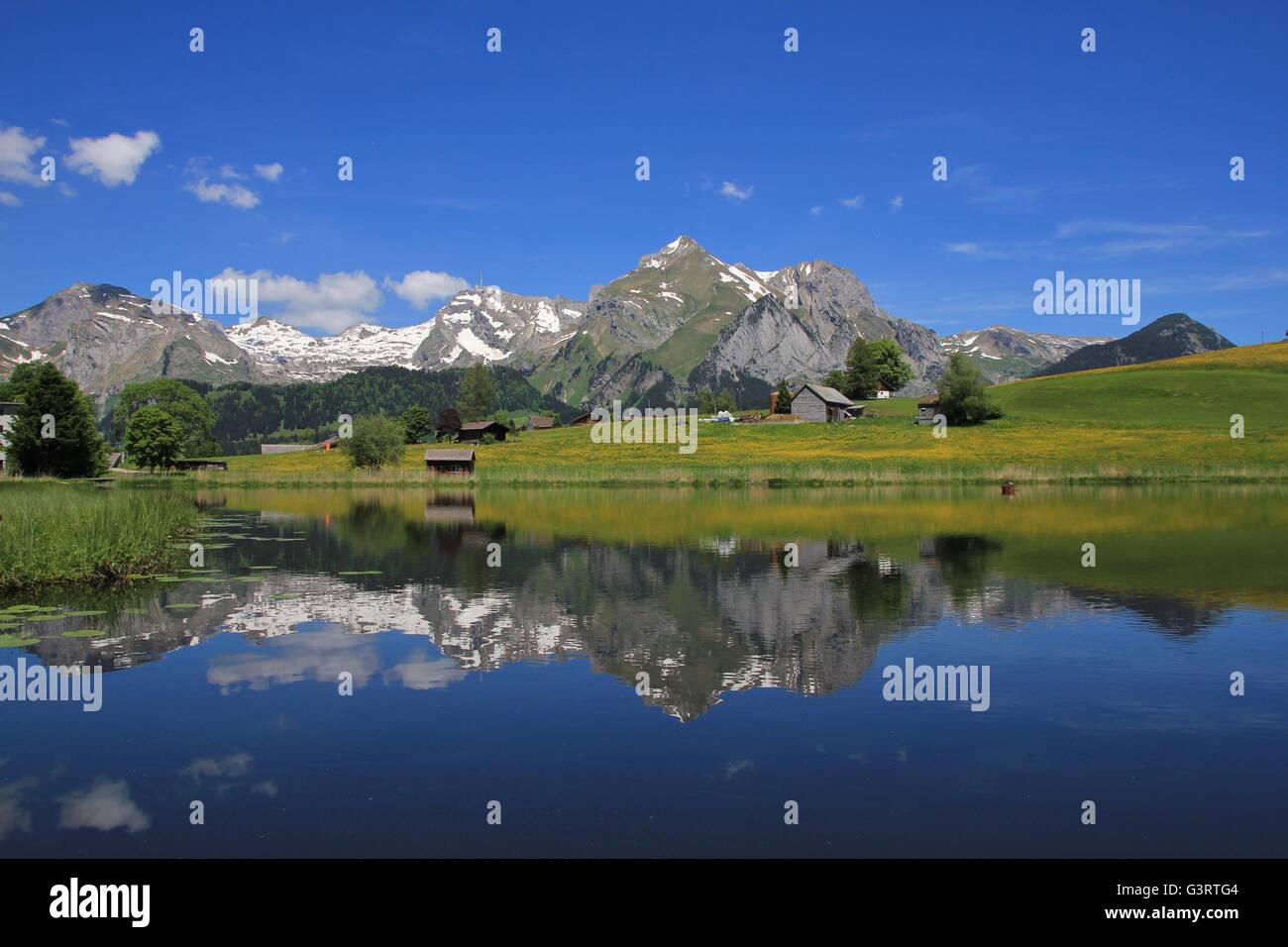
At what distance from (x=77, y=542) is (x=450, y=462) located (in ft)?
310

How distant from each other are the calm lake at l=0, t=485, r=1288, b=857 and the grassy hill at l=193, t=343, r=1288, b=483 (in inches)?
2392

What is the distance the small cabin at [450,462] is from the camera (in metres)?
→ 124

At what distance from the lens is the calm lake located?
11250mm

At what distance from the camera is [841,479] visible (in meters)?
94.9

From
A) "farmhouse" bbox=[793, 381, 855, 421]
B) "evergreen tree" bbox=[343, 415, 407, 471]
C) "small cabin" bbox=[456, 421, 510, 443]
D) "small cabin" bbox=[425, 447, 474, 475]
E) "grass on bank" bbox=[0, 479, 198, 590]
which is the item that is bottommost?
"grass on bank" bbox=[0, 479, 198, 590]

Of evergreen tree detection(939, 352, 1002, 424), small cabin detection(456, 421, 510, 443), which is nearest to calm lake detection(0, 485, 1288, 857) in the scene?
evergreen tree detection(939, 352, 1002, 424)

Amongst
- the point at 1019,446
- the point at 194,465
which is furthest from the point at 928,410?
the point at 194,465

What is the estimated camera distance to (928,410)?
5782 inches

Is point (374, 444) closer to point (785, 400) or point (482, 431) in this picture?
point (482, 431)

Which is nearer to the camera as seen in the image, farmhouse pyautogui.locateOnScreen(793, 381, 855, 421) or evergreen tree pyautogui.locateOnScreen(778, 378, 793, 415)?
farmhouse pyautogui.locateOnScreen(793, 381, 855, 421)

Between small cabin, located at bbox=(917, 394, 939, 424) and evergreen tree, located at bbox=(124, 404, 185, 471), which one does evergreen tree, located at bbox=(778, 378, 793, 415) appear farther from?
evergreen tree, located at bbox=(124, 404, 185, 471)

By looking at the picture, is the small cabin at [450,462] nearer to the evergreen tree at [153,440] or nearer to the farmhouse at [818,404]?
the evergreen tree at [153,440]
